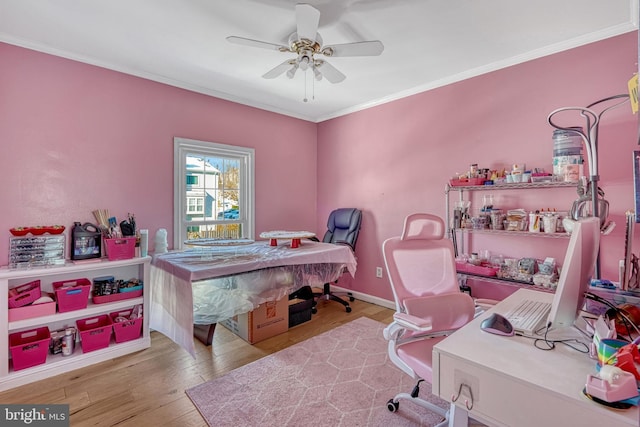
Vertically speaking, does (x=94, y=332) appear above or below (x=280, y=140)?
below

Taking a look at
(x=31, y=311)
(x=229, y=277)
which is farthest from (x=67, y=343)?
(x=229, y=277)

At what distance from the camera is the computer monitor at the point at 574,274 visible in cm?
95

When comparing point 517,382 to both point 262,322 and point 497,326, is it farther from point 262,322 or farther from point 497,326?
point 262,322

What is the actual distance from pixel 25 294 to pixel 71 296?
10.5 inches

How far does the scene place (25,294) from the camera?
7.06 ft

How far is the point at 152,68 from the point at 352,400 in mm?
3348

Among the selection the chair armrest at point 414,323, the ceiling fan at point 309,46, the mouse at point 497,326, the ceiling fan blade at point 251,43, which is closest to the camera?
the mouse at point 497,326

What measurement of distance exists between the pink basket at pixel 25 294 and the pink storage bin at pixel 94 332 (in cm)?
43

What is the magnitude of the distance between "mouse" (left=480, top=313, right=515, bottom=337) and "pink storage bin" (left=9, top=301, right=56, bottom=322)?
2.92 meters

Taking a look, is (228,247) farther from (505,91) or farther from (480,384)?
(505,91)

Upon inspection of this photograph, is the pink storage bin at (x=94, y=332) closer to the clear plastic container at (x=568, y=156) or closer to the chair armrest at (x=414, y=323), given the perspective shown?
the chair armrest at (x=414, y=323)

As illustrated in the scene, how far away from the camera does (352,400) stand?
1934 millimetres

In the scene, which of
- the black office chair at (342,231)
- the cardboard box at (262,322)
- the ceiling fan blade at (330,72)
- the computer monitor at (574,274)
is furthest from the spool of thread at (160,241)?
the computer monitor at (574,274)

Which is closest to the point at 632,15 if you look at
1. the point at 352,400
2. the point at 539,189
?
the point at 539,189
